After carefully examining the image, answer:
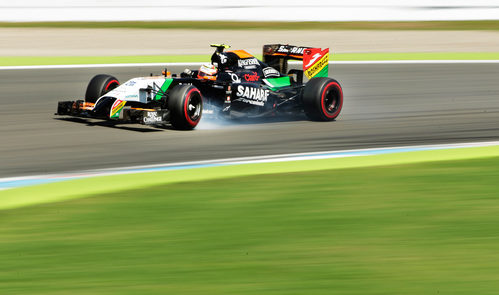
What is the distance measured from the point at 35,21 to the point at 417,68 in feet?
48.8

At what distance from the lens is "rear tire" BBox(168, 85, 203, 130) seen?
1020 cm

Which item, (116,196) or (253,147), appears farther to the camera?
(253,147)

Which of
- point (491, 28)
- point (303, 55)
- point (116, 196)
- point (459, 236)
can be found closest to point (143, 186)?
point (116, 196)

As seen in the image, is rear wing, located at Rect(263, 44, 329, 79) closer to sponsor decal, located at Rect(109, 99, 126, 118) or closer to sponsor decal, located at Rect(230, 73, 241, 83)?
sponsor decal, located at Rect(230, 73, 241, 83)

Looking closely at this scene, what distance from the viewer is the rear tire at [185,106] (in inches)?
402

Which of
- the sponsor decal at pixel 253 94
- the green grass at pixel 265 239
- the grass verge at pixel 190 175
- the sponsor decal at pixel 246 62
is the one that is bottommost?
the green grass at pixel 265 239

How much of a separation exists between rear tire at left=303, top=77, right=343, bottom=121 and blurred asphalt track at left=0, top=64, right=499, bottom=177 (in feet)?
0.52

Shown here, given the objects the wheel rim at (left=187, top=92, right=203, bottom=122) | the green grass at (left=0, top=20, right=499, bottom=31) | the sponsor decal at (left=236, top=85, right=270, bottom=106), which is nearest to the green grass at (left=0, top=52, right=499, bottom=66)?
the green grass at (left=0, top=20, right=499, bottom=31)

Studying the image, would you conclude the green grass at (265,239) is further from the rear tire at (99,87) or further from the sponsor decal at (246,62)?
the rear tire at (99,87)

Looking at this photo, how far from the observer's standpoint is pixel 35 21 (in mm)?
28188
